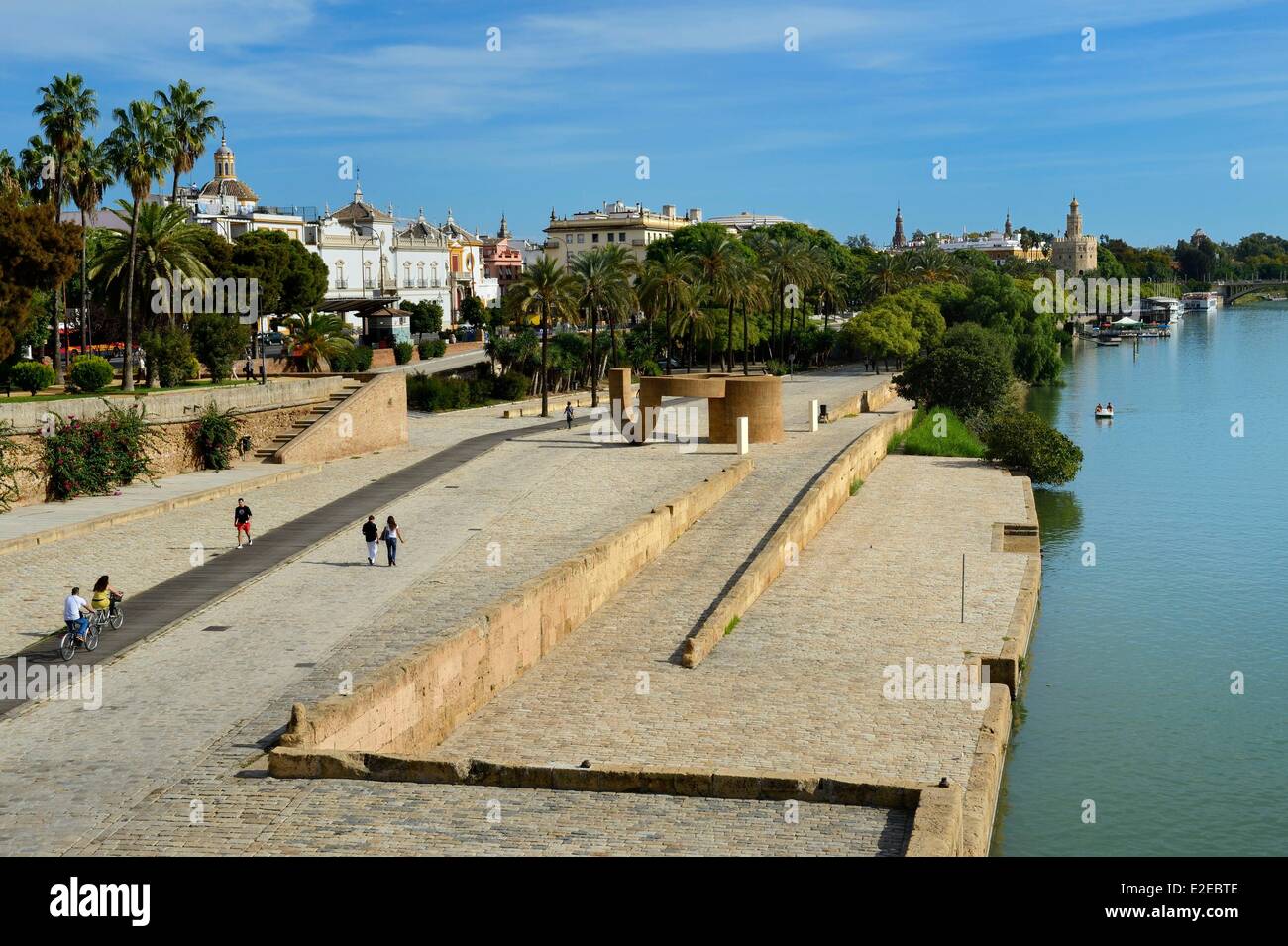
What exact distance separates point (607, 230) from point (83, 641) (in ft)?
404

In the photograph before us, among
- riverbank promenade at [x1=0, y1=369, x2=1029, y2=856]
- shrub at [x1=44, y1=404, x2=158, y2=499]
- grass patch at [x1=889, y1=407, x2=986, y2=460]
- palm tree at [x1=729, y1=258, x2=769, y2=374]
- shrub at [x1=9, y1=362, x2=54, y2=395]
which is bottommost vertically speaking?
riverbank promenade at [x1=0, y1=369, x2=1029, y2=856]

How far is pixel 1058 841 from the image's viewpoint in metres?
17.7

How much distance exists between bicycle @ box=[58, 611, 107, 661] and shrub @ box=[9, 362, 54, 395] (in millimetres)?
18352

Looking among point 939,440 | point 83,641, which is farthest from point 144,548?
point 939,440

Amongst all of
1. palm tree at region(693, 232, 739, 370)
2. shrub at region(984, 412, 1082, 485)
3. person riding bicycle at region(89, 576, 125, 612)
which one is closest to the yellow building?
palm tree at region(693, 232, 739, 370)

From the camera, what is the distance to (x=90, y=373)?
35875 millimetres

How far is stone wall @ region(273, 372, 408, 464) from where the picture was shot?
39.0 meters

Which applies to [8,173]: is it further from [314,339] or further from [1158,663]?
[1158,663]

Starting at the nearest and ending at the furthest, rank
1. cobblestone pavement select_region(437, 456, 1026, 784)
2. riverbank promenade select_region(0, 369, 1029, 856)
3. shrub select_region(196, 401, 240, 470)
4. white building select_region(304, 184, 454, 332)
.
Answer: riverbank promenade select_region(0, 369, 1029, 856)
cobblestone pavement select_region(437, 456, 1026, 784)
shrub select_region(196, 401, 240, 470)
white building select_region(304, 184, 454, 332)

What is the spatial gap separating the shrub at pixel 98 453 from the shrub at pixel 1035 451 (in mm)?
27017

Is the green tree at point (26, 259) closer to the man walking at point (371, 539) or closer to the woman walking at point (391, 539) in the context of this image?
the man walking at point (371, 539)

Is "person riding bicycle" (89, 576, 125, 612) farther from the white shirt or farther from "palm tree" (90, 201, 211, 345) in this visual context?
"palm tree" (90, 201, 211, 345)
